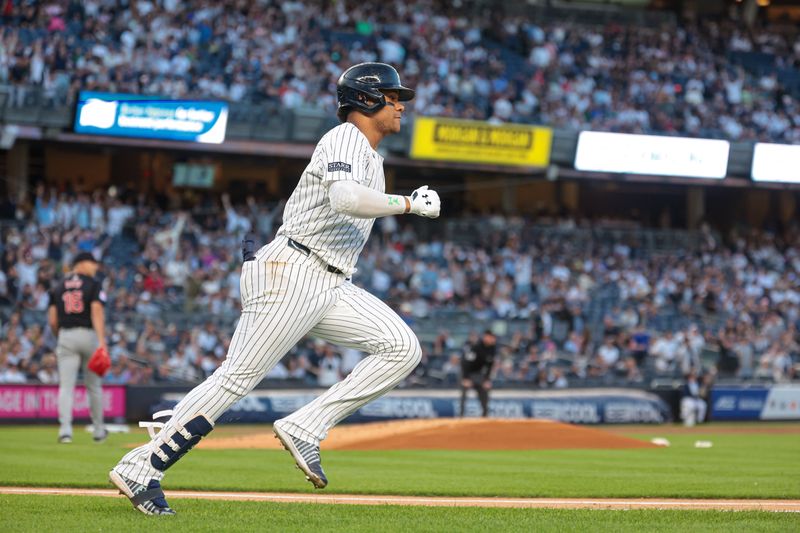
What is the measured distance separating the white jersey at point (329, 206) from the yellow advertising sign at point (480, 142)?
2223 cm

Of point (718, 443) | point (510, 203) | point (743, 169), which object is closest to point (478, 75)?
point (510, 203)

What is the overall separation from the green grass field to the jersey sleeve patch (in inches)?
65.7

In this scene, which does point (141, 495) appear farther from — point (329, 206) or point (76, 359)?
point (76, 359)

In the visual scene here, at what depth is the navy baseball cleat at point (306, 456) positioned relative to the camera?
20.1 feet

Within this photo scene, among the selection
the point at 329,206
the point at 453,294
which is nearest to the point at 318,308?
the point at 329,206

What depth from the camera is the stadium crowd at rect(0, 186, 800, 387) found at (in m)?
22.8

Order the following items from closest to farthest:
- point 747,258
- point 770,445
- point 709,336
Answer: point 770,445 → point 709,336 → point 747,258

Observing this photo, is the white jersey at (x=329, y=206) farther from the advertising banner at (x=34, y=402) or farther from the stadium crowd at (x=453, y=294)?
the stadium crowd at (x=453, y=294)

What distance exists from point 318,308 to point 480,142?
76.2 ft

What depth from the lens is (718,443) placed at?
18.0 metres

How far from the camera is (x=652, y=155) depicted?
30.9 meters

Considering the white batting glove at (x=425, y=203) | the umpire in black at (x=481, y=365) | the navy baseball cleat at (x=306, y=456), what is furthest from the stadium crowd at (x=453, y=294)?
the white batting glove at (x=425, y=203)

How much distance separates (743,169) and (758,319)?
4.26m

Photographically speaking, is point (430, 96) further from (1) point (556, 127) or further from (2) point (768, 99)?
(2) point (768, 99)
